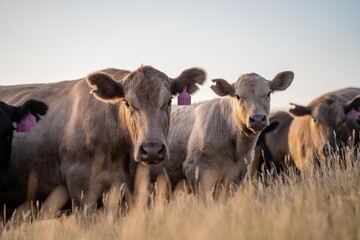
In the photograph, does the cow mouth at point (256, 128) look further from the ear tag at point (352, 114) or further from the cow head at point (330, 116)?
the ear tag at point (352, 114)

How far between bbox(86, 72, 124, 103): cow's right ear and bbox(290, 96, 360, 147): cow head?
662cm

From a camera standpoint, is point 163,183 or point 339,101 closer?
point 163,183

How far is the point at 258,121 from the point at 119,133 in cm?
260

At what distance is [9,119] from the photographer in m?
8.12

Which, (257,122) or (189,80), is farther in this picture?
(257,122)

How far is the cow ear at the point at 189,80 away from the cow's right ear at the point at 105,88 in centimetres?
75

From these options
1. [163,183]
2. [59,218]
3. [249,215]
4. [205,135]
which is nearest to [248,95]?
[205,135]

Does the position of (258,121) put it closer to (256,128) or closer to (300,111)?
(256,128)

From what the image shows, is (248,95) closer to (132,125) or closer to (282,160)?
(132,125)

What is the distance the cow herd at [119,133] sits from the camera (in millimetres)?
7316

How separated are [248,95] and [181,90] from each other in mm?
2365

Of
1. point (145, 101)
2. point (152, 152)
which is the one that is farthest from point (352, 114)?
point (152, 152)

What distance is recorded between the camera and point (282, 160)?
15.4 meters

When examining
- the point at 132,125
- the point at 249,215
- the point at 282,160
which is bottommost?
the point at 282,160
